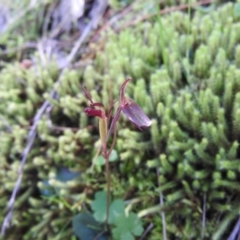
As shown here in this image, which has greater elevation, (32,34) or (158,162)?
(32,34)

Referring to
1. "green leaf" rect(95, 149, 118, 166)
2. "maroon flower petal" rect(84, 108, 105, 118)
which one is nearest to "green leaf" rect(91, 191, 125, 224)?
"green leaf" rect(95, 149, 118, 166)

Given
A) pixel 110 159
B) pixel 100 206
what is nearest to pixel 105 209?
pixel 100 206

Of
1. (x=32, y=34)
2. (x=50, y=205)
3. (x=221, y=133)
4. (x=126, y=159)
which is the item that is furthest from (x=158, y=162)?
(x=32, y=34)

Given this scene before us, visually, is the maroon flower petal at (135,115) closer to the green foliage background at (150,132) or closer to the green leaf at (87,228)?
the green foliage background at (150,132)

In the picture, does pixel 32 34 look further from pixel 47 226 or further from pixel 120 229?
pixel 120 229

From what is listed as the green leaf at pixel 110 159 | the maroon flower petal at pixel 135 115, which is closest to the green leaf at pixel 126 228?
the green leaf at pixel 110 159

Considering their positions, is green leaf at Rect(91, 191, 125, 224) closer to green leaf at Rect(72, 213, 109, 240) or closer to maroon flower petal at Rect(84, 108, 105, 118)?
green leaf at Rect(72, 213, 109, 240)
